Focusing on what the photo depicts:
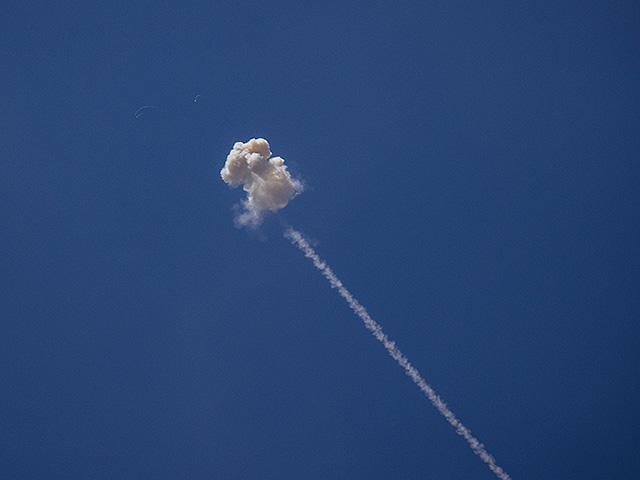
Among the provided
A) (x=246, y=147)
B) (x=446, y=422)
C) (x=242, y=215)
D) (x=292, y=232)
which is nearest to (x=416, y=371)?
(x=446, y=422)

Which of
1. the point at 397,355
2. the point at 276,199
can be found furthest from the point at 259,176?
the point at 397,355

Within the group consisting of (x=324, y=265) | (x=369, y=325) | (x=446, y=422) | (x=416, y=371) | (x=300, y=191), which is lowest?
(x=446, y=422)

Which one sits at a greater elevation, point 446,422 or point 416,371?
point 416,371

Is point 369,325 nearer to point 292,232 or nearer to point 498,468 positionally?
point 292,232

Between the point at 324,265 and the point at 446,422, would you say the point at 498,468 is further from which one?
the point at 324,265

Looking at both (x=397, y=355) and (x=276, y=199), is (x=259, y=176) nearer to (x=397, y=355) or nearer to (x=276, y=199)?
(x=276, y=199)

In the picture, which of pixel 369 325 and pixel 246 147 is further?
pixel 369 325

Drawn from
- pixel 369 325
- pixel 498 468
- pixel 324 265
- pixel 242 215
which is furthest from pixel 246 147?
pixel 498 468
